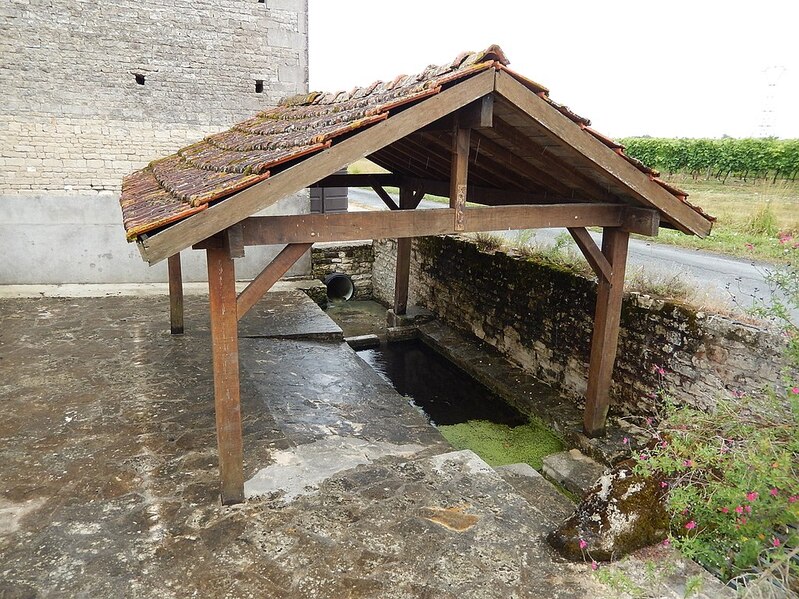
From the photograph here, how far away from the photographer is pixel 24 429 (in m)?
5.31

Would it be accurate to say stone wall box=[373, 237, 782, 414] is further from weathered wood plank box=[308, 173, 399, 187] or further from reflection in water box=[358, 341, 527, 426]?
weathered wood plank box=[308, 173, 399, 187]

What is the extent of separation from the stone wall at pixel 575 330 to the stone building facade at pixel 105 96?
15.1 ft

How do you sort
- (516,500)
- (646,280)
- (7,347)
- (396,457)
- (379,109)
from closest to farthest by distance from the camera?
(379,109) < (516,500) < (396,457) < (646,280) < (7,347)

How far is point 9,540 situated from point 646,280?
650 centimetres

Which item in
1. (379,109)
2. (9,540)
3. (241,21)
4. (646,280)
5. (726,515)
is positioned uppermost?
(241,21)

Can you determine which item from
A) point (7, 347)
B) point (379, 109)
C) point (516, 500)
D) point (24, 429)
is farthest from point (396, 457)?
point (7, 347)

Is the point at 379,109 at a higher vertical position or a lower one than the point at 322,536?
higher

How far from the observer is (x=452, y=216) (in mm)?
4414

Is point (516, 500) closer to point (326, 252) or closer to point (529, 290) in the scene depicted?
point (529, 290)

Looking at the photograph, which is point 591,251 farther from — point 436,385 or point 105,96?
point 105,96

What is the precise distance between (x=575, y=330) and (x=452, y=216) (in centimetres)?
354

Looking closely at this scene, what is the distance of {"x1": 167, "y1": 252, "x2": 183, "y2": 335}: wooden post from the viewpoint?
7.64m

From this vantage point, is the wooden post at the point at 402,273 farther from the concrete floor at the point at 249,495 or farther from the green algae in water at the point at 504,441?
the green algae in water at the point at 504,441

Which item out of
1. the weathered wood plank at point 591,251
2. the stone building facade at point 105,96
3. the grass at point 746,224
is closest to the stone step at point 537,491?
the weathered wood plank at point 591,251
